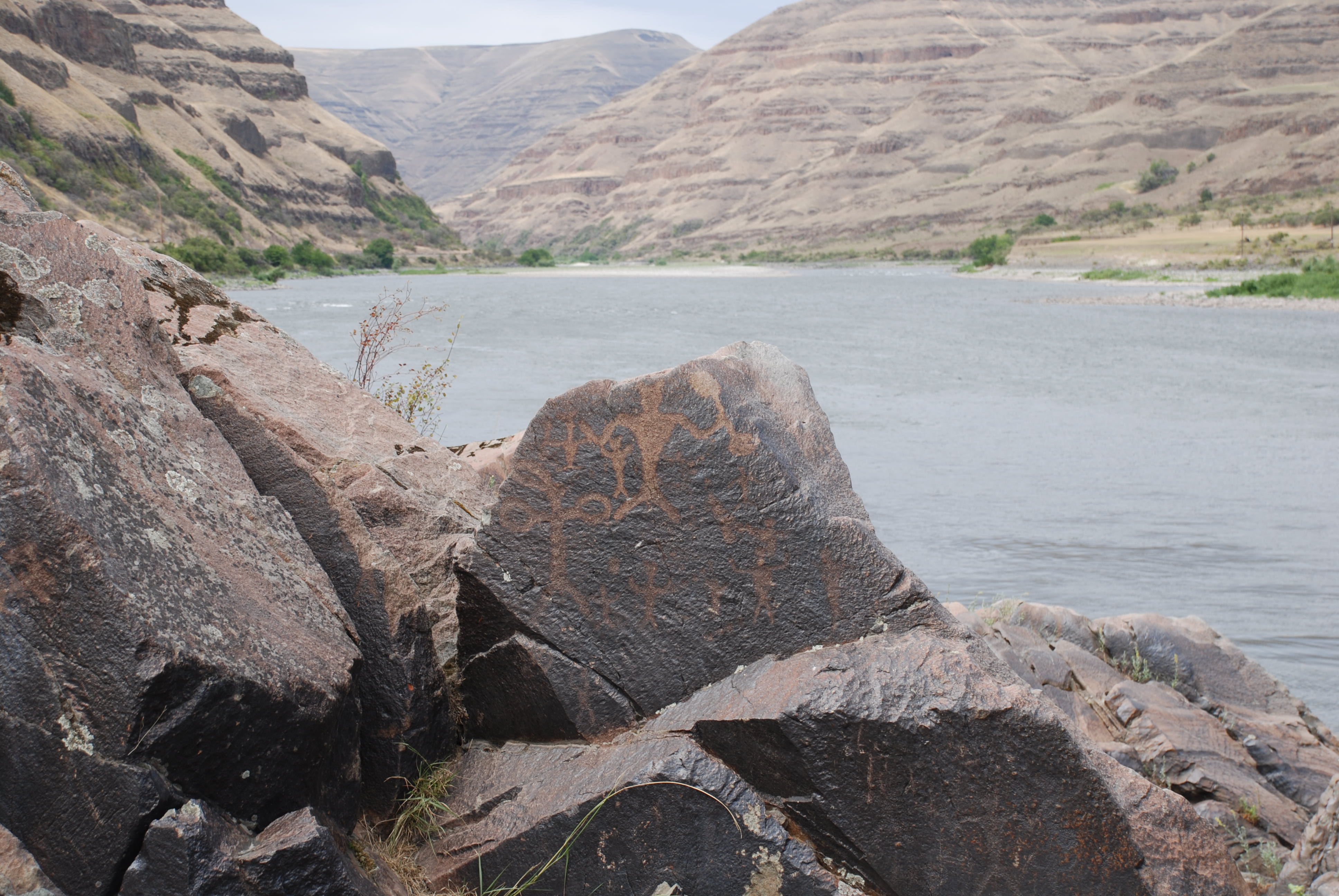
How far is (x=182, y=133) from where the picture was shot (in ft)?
328

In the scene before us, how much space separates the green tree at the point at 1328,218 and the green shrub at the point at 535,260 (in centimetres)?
7317

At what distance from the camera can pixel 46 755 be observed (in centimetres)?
248

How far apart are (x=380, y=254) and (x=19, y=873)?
10564 cm

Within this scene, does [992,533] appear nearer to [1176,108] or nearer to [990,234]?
[990,234]

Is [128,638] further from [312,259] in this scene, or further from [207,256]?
[312,259]

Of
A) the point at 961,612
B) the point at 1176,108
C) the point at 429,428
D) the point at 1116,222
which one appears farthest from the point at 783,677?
the point at 1176,108

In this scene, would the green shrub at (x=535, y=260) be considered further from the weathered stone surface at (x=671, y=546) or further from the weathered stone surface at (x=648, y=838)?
the weathered stone surface at (x=648, y=838)

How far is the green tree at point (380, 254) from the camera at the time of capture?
10112 centimetres

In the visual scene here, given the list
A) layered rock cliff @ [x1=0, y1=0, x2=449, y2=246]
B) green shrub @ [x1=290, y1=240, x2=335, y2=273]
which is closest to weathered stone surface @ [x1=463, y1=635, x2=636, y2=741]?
layered rock cliff @ [x1=0, y1=0, x2=449, y2=246]

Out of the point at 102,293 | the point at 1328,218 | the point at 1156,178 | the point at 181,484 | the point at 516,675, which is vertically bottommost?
the point at 516,675

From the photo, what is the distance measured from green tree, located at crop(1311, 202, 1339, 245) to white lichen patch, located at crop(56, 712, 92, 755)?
7171cm

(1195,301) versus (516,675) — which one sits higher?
(516,675)

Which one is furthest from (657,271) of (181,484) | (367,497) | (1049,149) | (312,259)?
(181,484)

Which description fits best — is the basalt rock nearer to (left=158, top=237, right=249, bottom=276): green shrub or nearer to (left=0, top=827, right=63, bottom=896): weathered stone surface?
(left=0, top=827, right=63, bottom=896): weathered stone surface
